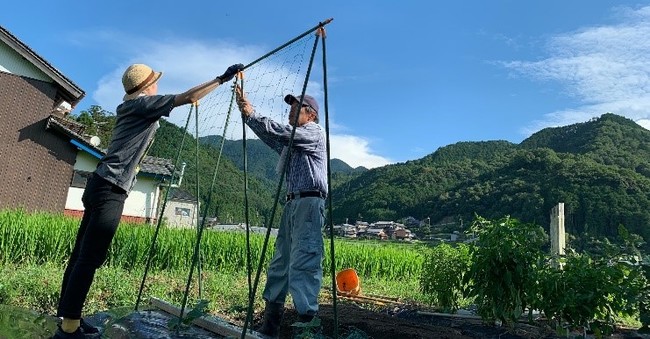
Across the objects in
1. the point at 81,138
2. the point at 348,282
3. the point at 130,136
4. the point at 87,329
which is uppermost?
the point at 81,138

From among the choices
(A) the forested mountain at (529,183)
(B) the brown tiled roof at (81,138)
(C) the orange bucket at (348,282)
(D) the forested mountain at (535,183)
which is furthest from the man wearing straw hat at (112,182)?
(D) the forested mountain at (535,183)

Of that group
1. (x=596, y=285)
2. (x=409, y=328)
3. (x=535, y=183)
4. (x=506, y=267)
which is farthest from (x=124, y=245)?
(x=535, y=183)

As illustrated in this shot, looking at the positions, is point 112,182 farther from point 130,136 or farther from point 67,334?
point 67,334

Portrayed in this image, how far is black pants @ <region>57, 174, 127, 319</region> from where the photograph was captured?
8.56 ft

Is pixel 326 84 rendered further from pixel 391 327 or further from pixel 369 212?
pixel 369 212

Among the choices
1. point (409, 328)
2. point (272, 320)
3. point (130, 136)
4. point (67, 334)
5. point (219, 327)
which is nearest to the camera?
point (67, 334)

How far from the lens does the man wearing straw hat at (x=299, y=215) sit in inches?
120

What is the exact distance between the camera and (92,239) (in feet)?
8.80

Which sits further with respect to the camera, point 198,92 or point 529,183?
point 529,183

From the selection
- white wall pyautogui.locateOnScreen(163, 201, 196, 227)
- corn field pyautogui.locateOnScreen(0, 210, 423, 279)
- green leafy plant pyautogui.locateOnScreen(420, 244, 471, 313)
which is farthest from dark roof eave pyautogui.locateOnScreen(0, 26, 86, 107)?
green leafy plant pyautogui.locateOnScreen(420, 244, 471, 313)

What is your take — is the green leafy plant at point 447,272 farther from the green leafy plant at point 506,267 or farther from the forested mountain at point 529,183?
the forested mountain at point 529,183

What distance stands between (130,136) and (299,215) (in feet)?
3.71

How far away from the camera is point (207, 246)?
9.22 metres

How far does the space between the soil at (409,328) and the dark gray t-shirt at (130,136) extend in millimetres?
1661
